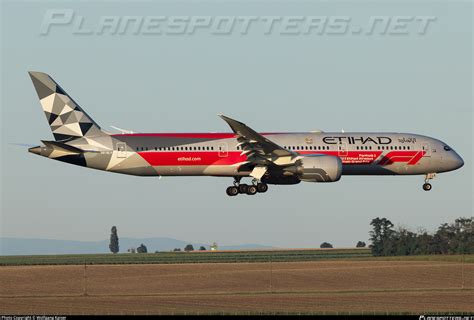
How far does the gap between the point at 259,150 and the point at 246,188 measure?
4.41 meters

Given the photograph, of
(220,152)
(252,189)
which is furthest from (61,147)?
(252,189)

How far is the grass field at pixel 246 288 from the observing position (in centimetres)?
4534

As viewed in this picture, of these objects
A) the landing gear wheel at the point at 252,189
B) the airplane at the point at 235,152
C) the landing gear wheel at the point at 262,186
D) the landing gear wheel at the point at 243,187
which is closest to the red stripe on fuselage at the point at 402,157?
the airplane at the point at 235,152

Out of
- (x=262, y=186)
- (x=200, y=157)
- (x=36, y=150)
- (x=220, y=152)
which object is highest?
(x=220, y=152)

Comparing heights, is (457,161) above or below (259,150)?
above

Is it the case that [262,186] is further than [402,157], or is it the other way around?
[402,157]

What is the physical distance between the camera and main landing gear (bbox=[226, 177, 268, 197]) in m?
72.9

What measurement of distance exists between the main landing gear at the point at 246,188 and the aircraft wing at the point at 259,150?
132 cm

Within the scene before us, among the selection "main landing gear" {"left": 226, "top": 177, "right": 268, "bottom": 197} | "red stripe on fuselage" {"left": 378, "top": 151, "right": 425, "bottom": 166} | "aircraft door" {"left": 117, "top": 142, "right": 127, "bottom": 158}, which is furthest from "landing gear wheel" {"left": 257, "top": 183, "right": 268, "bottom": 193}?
"aircraft door" {"left": 117, "top": 142, "right": 127, "bottom": 158}

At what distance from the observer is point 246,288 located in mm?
55719

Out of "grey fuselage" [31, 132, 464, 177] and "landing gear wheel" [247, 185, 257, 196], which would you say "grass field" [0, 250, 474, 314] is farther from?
"grey fuselage" [31, 132, 464, 177]

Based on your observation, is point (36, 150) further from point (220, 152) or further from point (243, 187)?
point (243, 187)

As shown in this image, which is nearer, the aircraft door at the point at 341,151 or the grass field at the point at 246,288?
the grass field at the point at 246,288

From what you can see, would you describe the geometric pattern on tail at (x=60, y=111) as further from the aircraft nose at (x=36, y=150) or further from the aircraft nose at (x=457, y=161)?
the aircraft nose at (x=457, y=161)
